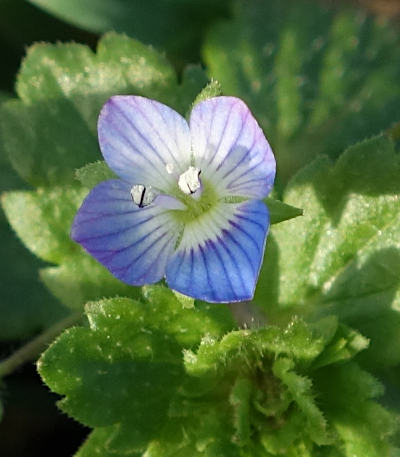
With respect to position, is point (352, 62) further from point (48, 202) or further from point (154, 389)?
point (154, 389)

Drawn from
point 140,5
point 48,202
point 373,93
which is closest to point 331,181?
point 48,202

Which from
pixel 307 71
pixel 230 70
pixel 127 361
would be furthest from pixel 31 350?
pixel 307 71

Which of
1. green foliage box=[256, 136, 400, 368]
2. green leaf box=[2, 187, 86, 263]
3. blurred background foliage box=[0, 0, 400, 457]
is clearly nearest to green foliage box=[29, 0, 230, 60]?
blurred background foliage box=[0, 0, 400, 457]

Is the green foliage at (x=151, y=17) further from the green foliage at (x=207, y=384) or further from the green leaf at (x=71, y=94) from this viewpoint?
the green foliage at (x=207, y=384)

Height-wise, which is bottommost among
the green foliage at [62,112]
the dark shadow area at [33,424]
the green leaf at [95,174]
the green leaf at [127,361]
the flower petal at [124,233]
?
the dark shadow area at [33,424]

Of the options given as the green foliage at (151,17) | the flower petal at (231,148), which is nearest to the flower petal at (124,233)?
the flower petal at (231,148)
